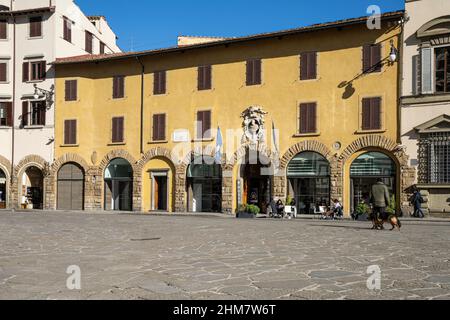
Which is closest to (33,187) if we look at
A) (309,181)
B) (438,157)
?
(309,181)

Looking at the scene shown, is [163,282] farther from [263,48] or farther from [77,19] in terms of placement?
[77,19]

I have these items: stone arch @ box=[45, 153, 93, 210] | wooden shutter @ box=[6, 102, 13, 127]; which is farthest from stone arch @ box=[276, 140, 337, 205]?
wooden shutter @ box=[6, 102, 13, 127]

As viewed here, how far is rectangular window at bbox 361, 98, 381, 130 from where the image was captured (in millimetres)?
27562

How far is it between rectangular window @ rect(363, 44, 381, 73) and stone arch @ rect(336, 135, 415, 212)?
3388 millimetres

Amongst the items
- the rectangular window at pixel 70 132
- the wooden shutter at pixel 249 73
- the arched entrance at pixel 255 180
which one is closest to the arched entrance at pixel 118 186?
the rectangular window at pixel 70 132

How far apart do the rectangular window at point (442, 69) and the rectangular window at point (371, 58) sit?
269cm

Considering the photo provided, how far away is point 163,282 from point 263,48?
25.1 meters

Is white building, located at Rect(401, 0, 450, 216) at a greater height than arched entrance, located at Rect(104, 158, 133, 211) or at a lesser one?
greater

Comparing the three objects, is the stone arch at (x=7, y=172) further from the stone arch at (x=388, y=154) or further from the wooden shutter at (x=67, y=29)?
the stone arch at (x=388, y=154)

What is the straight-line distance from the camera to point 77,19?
131ft

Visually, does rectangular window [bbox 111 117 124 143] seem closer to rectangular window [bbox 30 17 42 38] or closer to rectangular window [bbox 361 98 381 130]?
rectangular window [bbox 30 17 42 38]

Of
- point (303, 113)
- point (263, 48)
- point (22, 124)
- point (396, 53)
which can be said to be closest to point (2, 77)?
point (22, 124)

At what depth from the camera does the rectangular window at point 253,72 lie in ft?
101

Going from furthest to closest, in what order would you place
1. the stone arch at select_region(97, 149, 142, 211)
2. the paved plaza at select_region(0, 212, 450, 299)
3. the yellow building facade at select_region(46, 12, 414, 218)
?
the stone arch at select_region(97, 149, 142, 211)
the yellow building facade at select_region(46, 12, 414, 218)
the paved plaza at select_region(0, 212, 450, 299)
